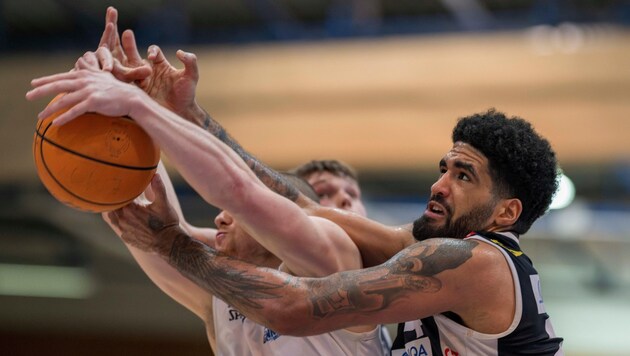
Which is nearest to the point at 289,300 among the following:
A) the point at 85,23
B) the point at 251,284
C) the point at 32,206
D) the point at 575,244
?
the point at 251,284

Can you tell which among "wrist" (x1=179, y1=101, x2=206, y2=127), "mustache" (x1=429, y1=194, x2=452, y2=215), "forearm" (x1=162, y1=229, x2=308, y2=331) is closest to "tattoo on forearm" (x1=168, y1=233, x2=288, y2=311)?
"forearm" (x1=162, y1=229, x2=308, y2=331)

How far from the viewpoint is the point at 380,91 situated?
10.2 meters

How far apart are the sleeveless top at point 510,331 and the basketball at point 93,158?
4.29ft

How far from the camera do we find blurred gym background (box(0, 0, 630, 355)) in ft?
30.6

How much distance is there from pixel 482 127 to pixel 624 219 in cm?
622

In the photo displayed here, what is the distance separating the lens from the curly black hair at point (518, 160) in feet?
11.6

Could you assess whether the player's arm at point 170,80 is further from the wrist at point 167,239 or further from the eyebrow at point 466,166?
the eyebrow at point 466,166

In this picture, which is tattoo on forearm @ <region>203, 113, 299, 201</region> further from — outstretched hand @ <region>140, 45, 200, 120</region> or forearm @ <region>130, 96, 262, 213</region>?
forearm @ <region>130, 96, 262, 213</region>

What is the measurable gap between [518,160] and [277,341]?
1.34 m

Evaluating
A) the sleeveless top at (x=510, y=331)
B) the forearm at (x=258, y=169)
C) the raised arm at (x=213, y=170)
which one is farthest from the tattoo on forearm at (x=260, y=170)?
the sleeveless top at (x=510, y=331)

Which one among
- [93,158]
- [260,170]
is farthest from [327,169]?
[93,158]

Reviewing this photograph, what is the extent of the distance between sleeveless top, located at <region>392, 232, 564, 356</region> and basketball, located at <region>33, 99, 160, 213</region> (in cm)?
131

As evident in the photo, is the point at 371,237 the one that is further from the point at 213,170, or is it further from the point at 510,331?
the point at 213,170

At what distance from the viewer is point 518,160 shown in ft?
11.5
